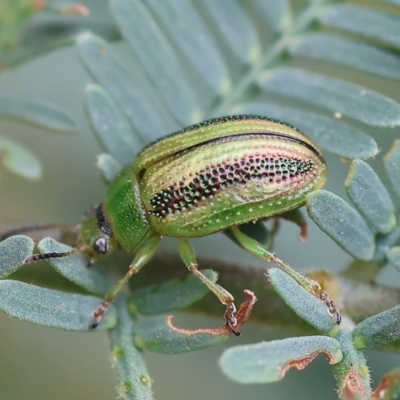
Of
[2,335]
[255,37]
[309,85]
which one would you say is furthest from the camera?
[2,335]

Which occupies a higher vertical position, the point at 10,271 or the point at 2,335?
the point at 10,271

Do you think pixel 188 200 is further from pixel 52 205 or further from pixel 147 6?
pixel 52 205

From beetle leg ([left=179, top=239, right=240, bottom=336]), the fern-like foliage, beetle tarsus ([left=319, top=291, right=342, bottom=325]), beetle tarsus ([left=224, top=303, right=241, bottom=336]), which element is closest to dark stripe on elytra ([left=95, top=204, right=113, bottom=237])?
the fern-like foliage

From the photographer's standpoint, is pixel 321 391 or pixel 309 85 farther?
pixel 321 391

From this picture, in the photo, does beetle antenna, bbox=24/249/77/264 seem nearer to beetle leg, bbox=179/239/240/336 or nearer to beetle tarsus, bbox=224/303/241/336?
beetle leg, bbox=179/239/240/336

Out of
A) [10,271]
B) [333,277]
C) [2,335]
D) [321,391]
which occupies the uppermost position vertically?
[10,271]

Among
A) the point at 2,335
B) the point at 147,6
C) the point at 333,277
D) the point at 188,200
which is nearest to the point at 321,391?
the point at 333,277

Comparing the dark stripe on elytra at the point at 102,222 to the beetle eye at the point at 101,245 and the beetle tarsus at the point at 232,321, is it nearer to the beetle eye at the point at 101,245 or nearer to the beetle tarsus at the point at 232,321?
the beetle eye at the point at 101,245
